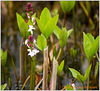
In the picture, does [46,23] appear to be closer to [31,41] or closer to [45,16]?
[45,16]

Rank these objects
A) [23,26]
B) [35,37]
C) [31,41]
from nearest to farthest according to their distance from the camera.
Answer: [31,41]
[23,26]
[35,37]

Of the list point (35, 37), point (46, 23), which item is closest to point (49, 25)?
point (46, 23)

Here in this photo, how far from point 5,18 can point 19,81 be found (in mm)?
886

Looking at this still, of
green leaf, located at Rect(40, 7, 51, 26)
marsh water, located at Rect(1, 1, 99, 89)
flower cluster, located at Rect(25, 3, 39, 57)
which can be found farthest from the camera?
marsh water, located at Rect(1, 1, 99, 89)

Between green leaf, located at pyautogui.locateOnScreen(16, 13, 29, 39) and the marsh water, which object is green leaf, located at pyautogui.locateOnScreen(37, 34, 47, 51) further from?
the marsh water

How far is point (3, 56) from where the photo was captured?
90cm

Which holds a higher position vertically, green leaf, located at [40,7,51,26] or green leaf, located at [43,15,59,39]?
green leaf, located at [40,7,51,26]

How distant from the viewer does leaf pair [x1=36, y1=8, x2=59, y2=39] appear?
75cm

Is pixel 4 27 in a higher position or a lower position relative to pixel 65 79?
Answer: higher

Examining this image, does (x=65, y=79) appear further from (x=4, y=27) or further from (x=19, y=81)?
(x=4, y=27)

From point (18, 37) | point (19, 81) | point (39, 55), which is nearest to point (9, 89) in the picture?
point (19, 81)

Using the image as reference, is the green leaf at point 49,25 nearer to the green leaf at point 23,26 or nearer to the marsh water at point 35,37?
the green leaf at point 23,26

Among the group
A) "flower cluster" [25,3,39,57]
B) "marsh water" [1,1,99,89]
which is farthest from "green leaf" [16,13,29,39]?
"marsh water" [1,1,99,89]

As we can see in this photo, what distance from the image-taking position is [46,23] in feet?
2.56
